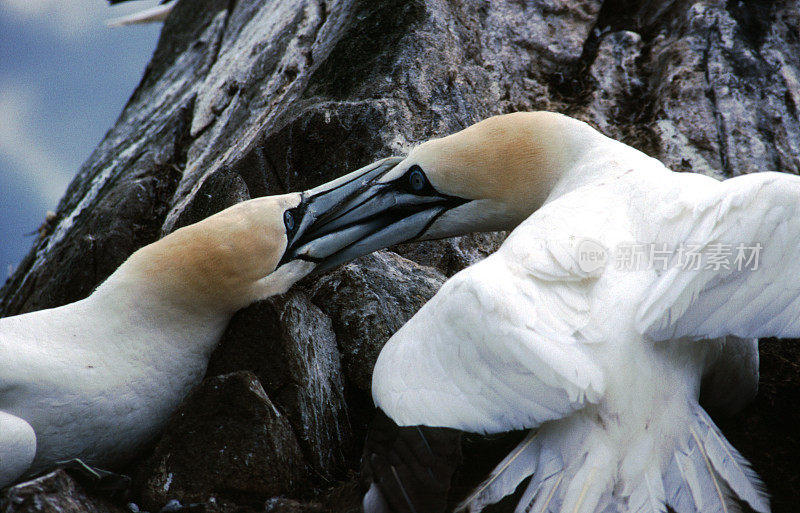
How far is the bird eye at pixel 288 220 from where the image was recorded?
3722 mm

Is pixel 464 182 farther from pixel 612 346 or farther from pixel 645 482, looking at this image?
pixel 645 482

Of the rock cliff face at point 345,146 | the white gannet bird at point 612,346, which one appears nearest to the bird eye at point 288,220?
the rock cliff face at point 345,146

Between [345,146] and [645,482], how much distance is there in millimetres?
3089

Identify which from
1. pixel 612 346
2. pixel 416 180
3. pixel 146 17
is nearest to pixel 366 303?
pixel 416 180

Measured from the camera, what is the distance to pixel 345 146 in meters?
4.82

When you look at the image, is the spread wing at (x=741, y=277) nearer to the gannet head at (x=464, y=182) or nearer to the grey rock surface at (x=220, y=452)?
the gannet head at (x=464, y=182)

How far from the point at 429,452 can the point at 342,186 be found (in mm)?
1849

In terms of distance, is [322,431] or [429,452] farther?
[322,431]

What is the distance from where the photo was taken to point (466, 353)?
2.53m

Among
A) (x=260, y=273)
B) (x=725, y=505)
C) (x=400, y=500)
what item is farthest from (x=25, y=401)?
(x=725, y=505)

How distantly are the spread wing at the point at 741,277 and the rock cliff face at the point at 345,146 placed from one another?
29.8 inches

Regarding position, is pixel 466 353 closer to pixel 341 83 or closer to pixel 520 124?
pixel 520 124

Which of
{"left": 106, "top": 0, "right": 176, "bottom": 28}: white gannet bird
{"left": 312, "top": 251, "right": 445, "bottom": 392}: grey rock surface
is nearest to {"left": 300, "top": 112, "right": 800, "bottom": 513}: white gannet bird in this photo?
{"left": 312, "top": 251, "right": 445, "bottom": 392}: grey rock surface

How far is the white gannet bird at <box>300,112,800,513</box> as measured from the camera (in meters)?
2.33
